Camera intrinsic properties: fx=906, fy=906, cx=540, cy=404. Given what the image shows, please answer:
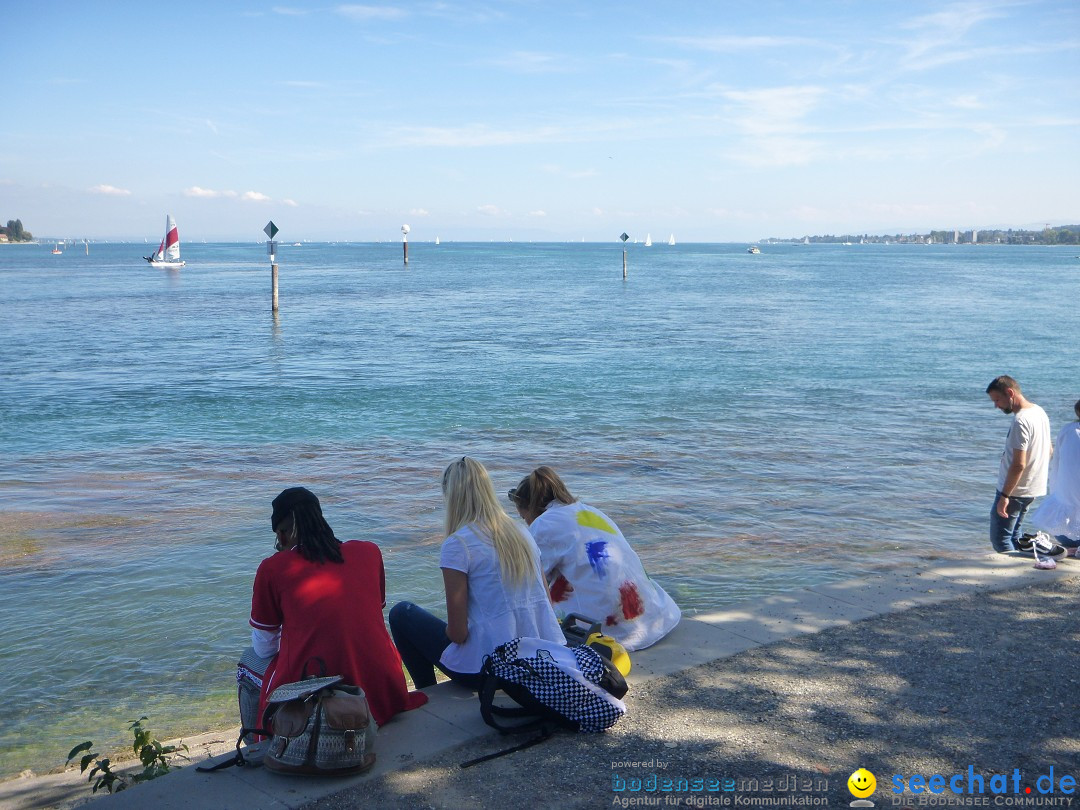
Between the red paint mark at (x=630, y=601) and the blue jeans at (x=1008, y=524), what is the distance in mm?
3851

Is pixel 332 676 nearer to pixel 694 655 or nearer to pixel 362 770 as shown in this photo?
pixel 362 770

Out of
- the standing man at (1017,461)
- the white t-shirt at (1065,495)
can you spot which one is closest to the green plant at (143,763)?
the standing man at (1017,461)

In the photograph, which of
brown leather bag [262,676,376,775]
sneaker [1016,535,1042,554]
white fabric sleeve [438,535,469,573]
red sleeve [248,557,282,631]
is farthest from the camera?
sneaker [1016,535,1042,554]

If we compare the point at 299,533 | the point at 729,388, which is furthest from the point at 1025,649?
the point at 729,388

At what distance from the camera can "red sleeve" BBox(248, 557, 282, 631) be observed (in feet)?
13.8

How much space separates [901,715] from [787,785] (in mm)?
969

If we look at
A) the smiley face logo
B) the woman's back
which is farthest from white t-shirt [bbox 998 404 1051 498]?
the woman's back

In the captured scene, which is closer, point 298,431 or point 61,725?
point 61,725

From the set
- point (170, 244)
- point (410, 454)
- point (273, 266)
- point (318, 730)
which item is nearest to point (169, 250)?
point (170, 244)

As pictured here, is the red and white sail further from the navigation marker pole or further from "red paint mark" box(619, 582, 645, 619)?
"red paint mark" box(619, 582, 645, 619)

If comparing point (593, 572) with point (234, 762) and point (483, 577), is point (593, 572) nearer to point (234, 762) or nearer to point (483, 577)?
point (483, 577)

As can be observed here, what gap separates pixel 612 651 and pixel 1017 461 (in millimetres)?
4343

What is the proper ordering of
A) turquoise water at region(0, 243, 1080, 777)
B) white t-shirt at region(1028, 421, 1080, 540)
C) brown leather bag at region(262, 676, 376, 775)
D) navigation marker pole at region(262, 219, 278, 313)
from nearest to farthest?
1. brown leather bag at region(262, 676, 376, 775)
2. white t-shirt at region(1028, 421, 1080, 540)
3. turquoise water at region(0, 243, 1080, 777)
4. navigation marker pole at region(262, 219, 278, 313)

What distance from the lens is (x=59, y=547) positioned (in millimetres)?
9852
